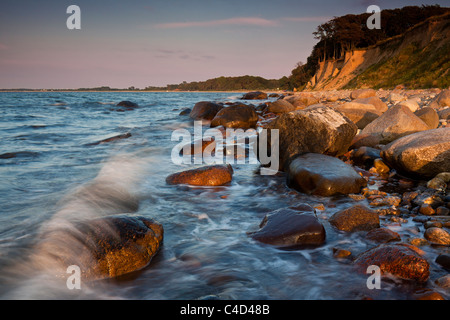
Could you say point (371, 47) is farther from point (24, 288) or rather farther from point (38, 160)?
point (24, 288)

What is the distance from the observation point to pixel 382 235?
339 cm

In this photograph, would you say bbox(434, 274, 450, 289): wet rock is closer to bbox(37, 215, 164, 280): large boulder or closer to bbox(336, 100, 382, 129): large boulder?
bbox(37, 215, 164, 280): large boulder

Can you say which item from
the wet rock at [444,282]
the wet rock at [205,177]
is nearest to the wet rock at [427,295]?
the wet rock at [444,282]

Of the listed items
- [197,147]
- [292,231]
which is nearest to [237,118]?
[197,147]

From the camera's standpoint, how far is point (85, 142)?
10.8 meters

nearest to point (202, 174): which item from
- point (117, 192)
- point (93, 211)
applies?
point (117, 192)

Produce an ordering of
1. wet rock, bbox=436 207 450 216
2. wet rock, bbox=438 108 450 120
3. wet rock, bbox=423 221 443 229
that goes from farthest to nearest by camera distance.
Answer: wet rock, bbox=438 108 450 120 < wet rock, bbox=436 207 450 216 < wet rock, bbox=423 221 443 229

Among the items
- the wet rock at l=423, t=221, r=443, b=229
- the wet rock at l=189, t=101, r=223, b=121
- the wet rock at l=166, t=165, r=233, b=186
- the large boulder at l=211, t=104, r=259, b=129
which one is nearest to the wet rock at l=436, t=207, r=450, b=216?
the wet rock at l=423, t=221, r=443, b=229

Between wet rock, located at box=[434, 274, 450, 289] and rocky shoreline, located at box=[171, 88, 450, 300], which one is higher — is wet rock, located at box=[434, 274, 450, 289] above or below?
below

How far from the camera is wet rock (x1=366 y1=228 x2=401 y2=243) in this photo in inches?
131

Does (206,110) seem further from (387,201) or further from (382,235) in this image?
(382,235)

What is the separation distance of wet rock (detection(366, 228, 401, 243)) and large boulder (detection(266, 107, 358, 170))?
2.96 m

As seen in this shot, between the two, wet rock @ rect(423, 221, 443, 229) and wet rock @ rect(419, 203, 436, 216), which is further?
wet rock @ rect(419, 203, 436, 216)
